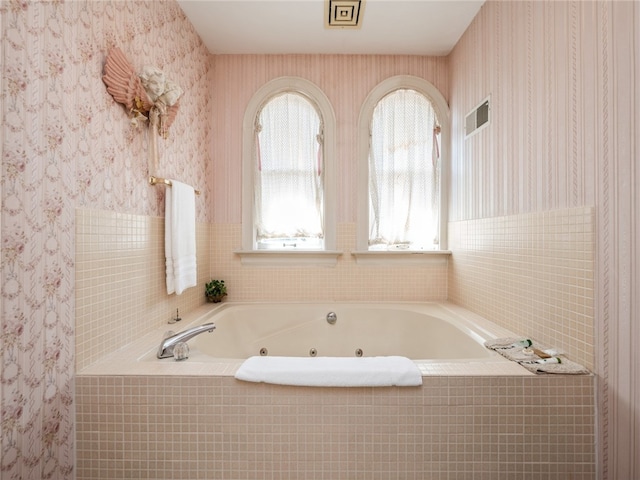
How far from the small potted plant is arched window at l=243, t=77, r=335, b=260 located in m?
0.33

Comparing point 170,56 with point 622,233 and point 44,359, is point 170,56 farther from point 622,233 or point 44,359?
point 622,233

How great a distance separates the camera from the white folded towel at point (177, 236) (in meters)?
1.76

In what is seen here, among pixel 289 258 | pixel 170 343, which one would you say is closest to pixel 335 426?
pixel 170 343

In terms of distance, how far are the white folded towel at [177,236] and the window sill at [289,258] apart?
60 centimetres

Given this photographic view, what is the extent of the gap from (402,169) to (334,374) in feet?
5.76

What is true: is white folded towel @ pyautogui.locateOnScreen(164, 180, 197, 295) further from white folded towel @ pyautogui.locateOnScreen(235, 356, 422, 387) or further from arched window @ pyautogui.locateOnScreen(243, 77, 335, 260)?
white folded towel @ pyautogui.locateOnScreen(235, 356, 422, 387)

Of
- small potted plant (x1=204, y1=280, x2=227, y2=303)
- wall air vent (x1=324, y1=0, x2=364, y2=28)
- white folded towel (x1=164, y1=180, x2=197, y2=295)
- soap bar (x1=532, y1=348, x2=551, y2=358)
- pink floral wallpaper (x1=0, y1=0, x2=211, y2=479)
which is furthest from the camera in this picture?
small potted plant (x1=204, y1=280, x2=227, y2=303)

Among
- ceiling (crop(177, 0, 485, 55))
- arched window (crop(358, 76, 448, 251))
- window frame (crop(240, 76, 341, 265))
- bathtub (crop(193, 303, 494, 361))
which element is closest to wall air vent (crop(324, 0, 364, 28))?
ceiling (crop(177, 0, 485, 55))

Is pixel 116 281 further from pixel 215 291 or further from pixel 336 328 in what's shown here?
pixel 336 328

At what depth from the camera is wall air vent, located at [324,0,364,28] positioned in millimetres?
1899

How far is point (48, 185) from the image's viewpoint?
1.05m

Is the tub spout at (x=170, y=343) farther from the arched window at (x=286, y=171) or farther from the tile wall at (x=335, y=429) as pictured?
the arched window at (x=286, y=171)

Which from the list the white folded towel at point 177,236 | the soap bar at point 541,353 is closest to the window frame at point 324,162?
the white folded towel at point 177,236

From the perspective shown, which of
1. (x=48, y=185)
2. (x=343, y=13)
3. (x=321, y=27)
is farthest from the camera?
(x=321, y=27)
